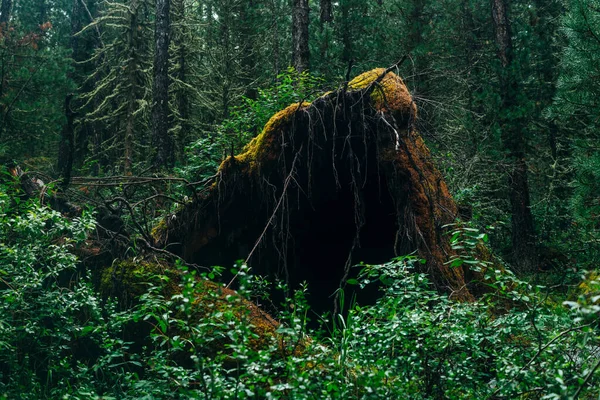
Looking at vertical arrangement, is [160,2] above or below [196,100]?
above

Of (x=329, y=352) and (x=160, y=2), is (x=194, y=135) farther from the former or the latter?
(x=329, y=352)

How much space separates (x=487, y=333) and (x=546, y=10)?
1689 centimetres

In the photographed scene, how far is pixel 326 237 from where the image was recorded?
25.9 feet

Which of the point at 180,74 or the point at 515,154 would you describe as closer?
the point at 515,154

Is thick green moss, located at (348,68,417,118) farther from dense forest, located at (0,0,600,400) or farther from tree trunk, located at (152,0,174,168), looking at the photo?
tree trunk, located at (152,0,174,168)

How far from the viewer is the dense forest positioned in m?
3.92

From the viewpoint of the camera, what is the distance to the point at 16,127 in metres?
13.8

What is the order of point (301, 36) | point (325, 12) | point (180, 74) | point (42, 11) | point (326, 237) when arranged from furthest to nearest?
1. point (42, 11)
2. point (180, 74)
3. point (325, 12)
4. point (301, 36)
5. point (326, 237)

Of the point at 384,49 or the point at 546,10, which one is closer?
the point at 384,49

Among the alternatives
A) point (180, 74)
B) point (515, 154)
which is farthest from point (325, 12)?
point (515, 154)

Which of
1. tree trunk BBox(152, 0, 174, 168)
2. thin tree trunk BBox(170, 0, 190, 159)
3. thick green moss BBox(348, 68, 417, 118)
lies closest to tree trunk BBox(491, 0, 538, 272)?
thick green moss BBox(348, 68, 417, 118)

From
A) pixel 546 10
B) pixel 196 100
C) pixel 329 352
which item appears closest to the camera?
pixel 329 352

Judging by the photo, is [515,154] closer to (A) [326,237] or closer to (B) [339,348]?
(A) [326,237]

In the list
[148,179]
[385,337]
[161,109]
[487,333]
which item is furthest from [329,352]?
[161,109]
